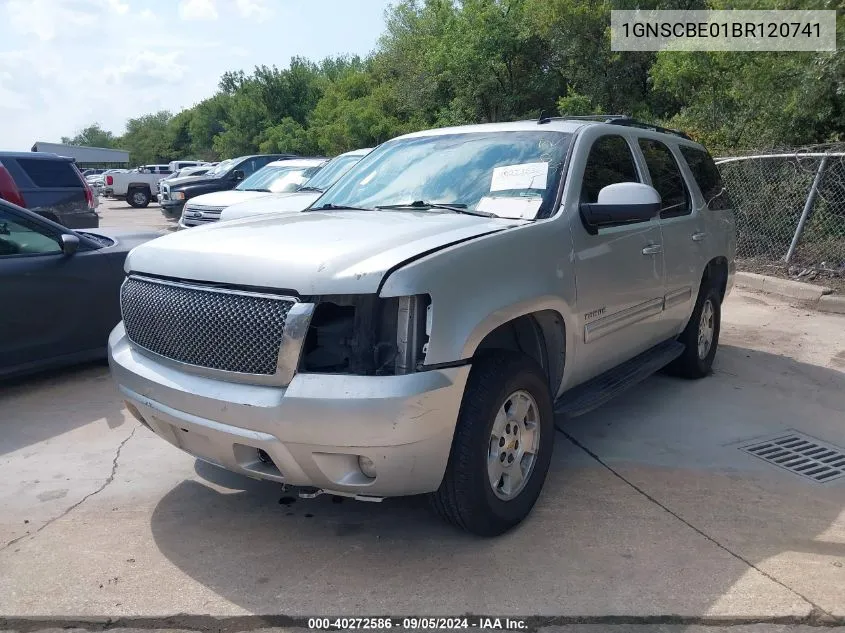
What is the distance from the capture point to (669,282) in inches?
188

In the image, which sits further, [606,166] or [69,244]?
[69,244]

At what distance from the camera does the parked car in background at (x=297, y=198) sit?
26.6 feet

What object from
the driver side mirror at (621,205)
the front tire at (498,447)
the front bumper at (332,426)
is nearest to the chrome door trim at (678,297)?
the driver side mirror at (621,205)

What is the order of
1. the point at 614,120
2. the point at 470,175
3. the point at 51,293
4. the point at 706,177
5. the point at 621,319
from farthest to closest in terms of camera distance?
the point at 706,177 < the point at 51,293 < the point at 614,120 < the point at 621,319 < the point at 470,175

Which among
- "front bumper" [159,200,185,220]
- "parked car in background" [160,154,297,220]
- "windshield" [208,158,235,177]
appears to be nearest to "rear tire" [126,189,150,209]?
"windshield" [208,158,235,177]

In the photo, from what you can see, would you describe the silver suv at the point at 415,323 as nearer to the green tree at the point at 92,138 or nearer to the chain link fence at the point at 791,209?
the chain link fence at the point at 791,209

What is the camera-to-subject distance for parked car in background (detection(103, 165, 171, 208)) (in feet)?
96.7

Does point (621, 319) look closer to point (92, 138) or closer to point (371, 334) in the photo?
point (371, 334)

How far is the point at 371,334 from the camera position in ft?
9.18

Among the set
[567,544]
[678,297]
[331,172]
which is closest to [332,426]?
[567,544]

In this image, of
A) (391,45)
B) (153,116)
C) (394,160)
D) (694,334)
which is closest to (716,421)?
(694,334)

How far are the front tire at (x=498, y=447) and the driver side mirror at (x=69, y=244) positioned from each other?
3878mm

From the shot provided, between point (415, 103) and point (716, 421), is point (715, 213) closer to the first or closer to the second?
point (716, 421)

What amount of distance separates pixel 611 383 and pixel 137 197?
28876mm
